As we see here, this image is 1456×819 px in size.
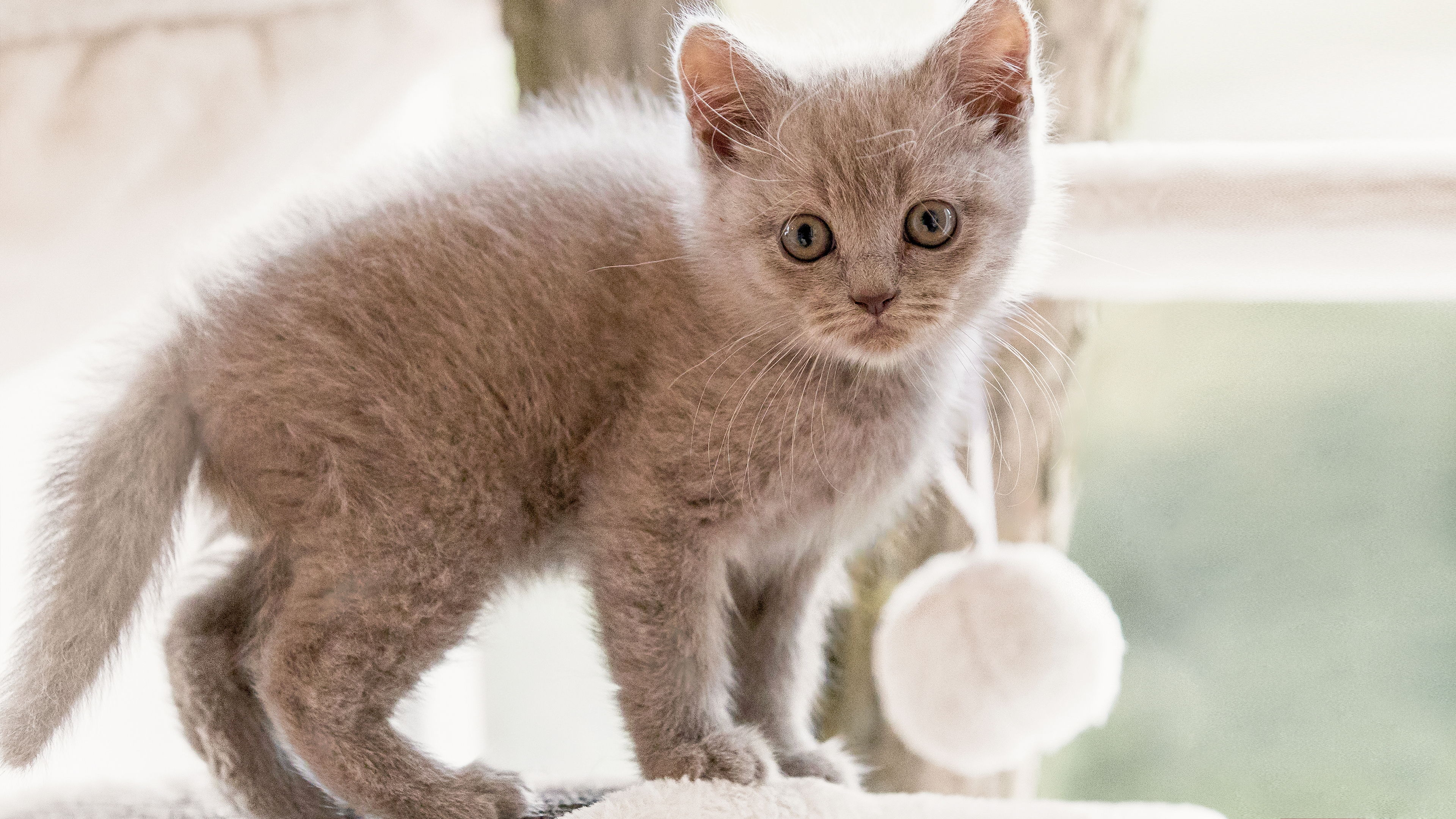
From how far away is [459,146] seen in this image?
1.23m

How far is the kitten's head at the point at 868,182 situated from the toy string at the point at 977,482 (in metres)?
0.20

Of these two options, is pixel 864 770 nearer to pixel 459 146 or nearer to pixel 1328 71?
pixel 459 146

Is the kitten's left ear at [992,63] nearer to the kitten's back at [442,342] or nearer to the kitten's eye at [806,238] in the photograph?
the kitten's eye at [806,238]

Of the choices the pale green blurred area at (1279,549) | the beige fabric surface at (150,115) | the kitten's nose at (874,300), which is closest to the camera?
the kitten's nose at (874,300)

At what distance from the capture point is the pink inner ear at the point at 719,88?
3.39 ft

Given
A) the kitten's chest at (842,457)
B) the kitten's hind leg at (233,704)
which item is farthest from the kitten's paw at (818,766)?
the kitten's hind leg at (233,704)

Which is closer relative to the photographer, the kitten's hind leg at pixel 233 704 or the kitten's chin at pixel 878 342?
the kitten's chin at pixel 878 342

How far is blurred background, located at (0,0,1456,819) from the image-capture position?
66.4 inches

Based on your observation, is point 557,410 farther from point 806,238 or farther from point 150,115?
point 150,115

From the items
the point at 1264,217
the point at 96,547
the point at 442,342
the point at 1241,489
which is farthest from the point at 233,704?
the point at 1241,489

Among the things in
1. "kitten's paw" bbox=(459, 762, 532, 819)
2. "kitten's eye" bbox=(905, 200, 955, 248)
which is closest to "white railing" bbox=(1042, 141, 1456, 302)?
"kitten's eye" bbox=(905, 200, 955, 248)

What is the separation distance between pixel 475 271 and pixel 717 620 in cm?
41

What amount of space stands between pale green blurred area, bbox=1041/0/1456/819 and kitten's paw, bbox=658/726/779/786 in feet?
2.89

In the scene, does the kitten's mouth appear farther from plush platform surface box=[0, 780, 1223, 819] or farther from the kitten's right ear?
plush platform surface box=[0, 780, 1223, 819]
